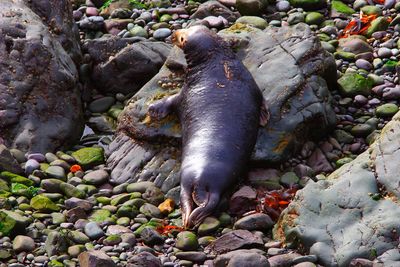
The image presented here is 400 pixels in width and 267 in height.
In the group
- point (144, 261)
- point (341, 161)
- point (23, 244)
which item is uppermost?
point (144, 261)

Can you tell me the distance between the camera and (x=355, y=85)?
11.9 meters

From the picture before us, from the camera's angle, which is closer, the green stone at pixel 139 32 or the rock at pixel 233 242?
the rock at pixel 233 242

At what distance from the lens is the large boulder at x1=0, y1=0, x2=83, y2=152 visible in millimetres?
11227

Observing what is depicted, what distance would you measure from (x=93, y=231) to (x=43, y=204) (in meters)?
0.73

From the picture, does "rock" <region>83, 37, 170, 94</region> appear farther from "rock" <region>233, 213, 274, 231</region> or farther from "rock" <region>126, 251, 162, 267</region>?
"rock" <region>126, 251, 162, 267</region>

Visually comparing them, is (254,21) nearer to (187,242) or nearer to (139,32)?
(139,32)

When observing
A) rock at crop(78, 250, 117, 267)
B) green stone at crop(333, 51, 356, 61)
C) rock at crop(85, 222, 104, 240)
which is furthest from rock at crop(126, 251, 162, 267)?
green stone at crop(333, 51, 356, 61)

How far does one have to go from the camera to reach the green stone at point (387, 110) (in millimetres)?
11453

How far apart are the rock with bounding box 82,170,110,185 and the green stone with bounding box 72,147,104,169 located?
0.88ft

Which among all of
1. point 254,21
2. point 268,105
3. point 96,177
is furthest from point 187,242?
point 254,21

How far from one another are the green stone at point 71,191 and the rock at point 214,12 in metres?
4.07

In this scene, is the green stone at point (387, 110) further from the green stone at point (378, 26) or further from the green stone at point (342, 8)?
the green stone at point (342, 8)

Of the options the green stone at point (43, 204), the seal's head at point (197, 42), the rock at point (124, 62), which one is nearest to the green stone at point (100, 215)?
the green stone at point (43, 204)

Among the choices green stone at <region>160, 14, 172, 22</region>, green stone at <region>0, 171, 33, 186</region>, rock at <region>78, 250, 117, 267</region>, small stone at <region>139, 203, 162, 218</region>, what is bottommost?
green stone at <region>160, 14, 172, 22</region>
